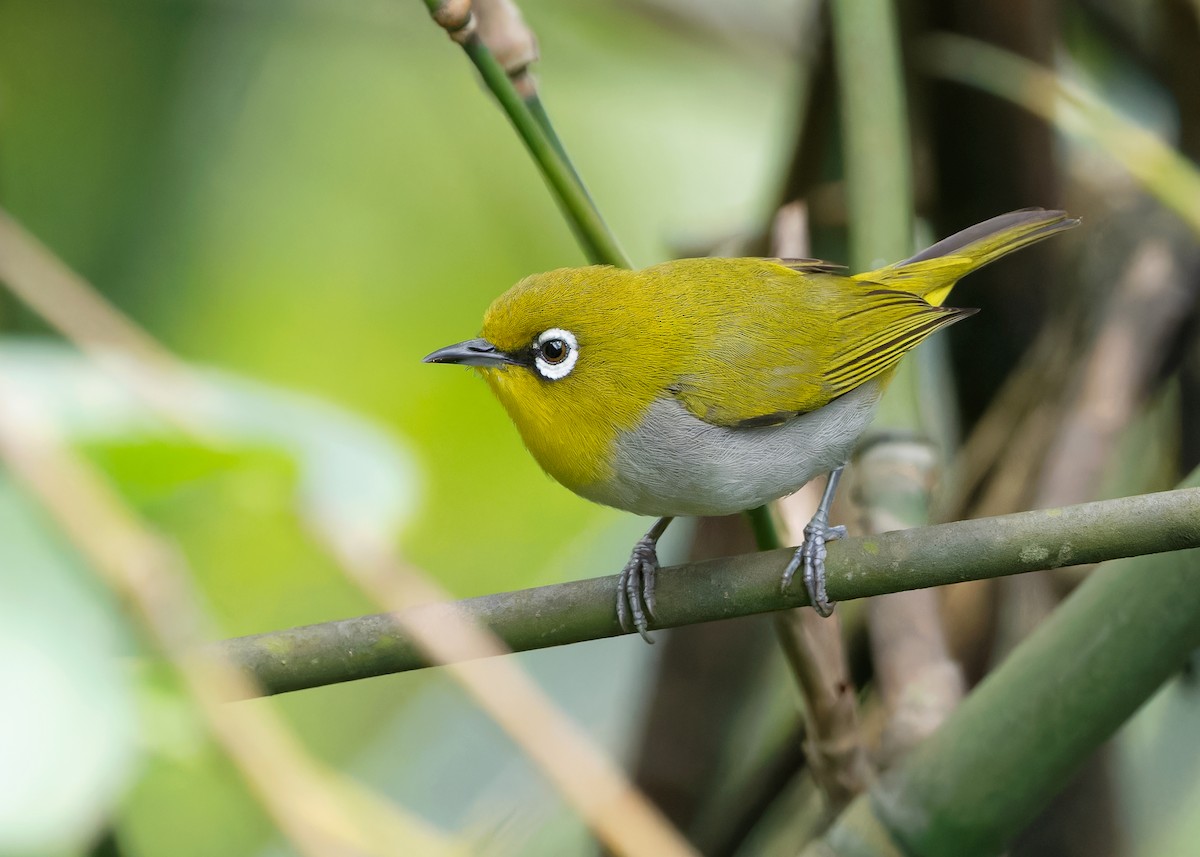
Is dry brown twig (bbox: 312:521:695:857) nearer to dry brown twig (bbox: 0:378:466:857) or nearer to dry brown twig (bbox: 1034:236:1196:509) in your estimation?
dry brown twig (bbox: 0:378:466:857)

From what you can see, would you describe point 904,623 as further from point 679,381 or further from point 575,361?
point 575,361

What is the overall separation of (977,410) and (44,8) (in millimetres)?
3059

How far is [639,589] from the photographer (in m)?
2.53

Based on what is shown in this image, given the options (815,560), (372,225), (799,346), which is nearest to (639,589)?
(815,560)

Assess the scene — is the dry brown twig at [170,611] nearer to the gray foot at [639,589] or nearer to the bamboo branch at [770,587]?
the bamboo branch at [770,587]

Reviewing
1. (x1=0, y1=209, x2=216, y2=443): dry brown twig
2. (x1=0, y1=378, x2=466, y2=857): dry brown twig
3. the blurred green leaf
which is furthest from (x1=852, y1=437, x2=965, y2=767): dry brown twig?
the blurred green leaf

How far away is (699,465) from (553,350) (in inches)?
16.5

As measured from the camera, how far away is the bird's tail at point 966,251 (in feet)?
10.5

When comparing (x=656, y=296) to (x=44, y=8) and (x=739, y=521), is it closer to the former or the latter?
(x=739, y=521)

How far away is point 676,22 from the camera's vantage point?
14.8 feet

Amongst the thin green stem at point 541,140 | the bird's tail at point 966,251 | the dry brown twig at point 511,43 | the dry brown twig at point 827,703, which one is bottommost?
the dry brown twig at point 827,703

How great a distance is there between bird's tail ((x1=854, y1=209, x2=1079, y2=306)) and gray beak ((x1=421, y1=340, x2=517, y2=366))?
94 cm

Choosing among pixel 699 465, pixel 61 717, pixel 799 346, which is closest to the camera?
pixel 61 717

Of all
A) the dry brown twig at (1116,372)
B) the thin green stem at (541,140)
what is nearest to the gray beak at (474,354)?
the thin green stem at (541,140)
